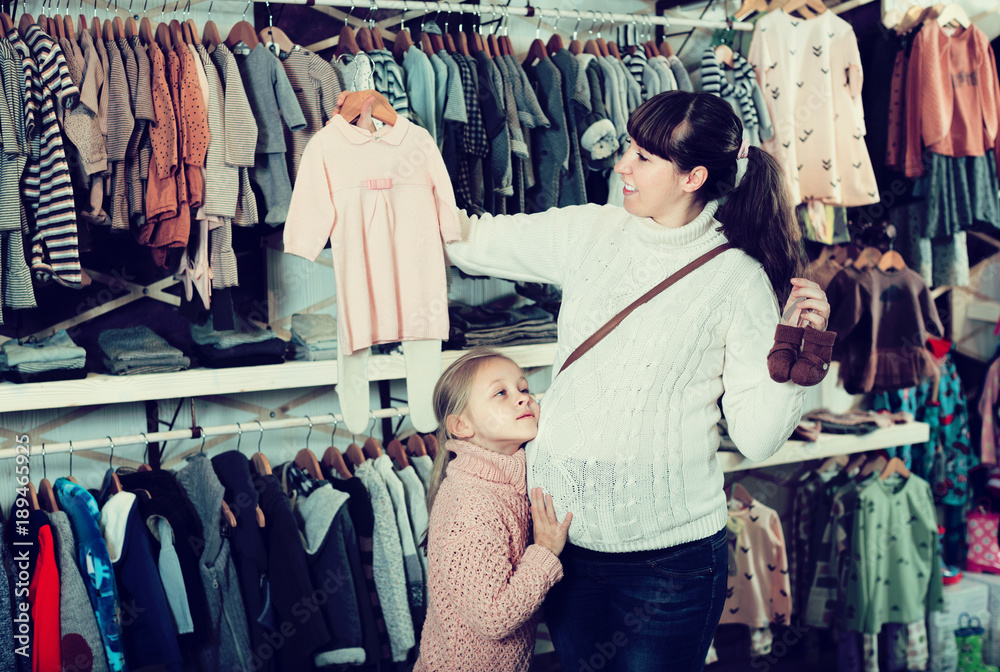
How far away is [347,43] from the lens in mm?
2799

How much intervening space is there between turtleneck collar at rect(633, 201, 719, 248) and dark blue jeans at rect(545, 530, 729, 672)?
1.95 feet

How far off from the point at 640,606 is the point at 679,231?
73cm

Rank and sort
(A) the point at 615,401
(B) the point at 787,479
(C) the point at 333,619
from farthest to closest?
(B) the point at 787,479, (C) the point at 333,619, (A) the point at 615,401

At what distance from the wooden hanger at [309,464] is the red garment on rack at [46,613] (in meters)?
0.77

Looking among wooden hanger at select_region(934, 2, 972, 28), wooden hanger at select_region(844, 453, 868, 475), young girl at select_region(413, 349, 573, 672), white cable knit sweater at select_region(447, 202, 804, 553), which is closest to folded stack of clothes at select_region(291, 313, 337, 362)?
young girl at select_region(413, 349, 573, 672)

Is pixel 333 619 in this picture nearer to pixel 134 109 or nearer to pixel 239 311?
pixel 239 311

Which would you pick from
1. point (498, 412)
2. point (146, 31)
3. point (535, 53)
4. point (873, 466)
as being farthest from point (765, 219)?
point (873, 466)

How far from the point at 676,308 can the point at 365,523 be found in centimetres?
141

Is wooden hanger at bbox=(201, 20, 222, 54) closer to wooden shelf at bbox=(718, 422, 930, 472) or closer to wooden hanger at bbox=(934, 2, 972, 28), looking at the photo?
wooden shelf at bbox=(718, 422, 930, 472)

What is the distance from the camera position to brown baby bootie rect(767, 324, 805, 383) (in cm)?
147

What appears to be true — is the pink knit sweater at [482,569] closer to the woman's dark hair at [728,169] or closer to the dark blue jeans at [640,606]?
the dark blue jeans at [640,606]

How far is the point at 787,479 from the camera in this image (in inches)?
158

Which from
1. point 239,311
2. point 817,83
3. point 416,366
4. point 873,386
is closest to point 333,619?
point 416,366

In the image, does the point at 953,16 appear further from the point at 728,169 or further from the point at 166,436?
the point at 166,436
